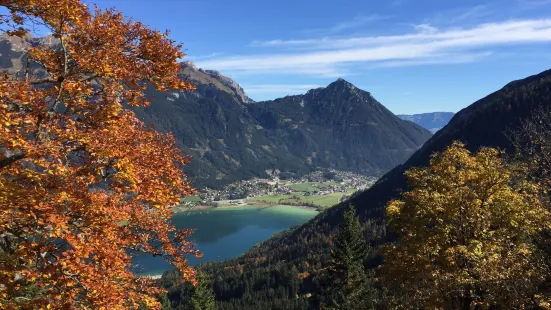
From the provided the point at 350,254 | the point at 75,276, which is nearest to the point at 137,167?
the point at 75,276

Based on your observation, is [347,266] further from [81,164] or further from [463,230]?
[81,164]

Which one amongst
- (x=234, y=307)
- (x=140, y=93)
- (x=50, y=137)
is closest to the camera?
(x=50, y=137)

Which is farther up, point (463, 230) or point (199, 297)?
point (463, 230)

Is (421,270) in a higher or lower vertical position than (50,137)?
lower

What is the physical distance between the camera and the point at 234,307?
147 metres

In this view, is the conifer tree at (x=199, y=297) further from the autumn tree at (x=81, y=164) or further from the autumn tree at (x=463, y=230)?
the autumn tree at (x=81, y=164)

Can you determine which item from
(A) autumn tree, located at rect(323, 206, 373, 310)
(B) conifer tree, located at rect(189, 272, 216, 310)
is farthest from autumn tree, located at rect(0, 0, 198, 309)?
(B) conifer tree, located at rect(189, 272, 216, 310)

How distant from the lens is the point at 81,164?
12781 mm

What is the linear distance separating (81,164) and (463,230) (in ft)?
61.7

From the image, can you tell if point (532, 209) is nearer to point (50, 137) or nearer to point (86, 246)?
point (86, 246)

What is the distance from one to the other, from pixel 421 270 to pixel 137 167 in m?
15.9

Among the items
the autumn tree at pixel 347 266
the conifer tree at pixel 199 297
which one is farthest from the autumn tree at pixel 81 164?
the conifer tree at pixel 199 297

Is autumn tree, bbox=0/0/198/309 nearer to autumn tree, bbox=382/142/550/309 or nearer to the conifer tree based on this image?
autumn tree, bbox=382/142/550/309

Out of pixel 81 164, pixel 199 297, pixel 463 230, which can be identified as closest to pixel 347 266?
pixel 199 297
